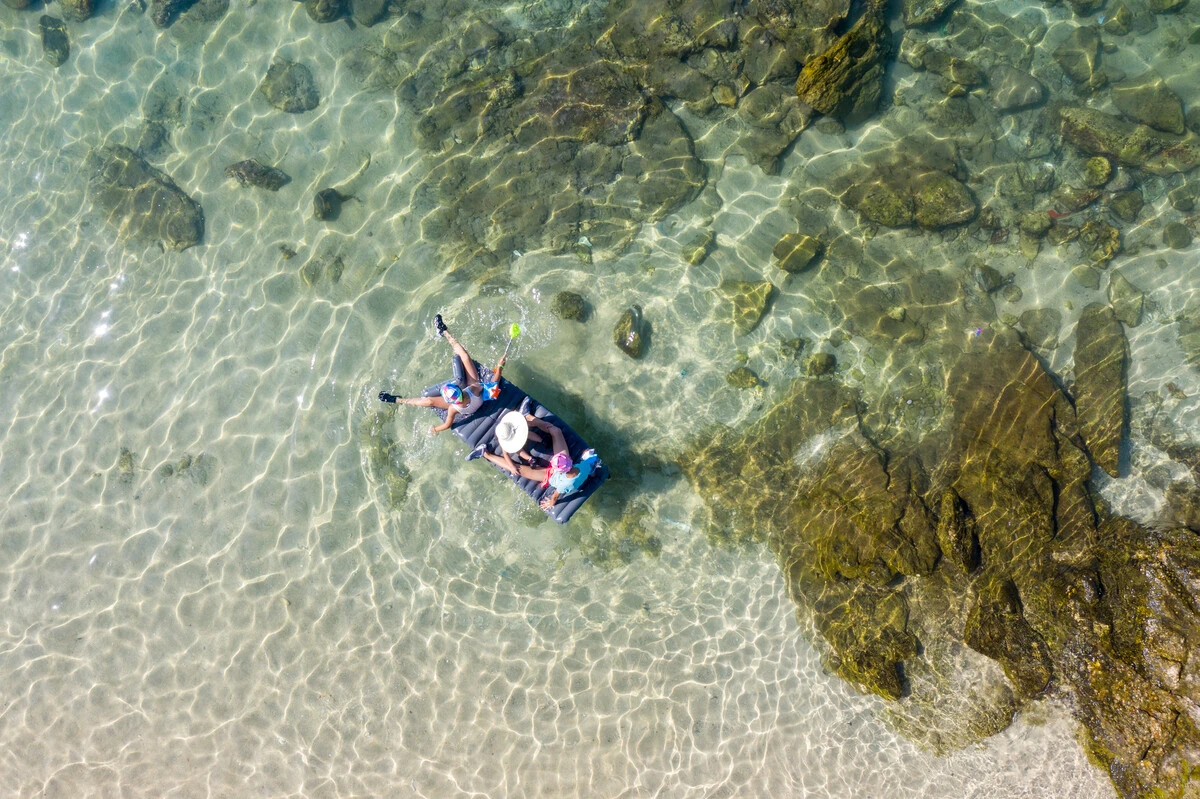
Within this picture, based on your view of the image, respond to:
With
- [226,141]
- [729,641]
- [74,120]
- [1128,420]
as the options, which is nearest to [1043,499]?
[1128,420]

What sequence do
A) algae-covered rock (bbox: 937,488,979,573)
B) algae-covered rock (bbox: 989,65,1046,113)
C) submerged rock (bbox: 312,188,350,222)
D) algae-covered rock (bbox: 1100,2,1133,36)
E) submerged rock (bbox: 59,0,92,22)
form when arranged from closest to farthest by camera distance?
algae-covered rock (bbox: 937,488,979,573)
algae-covered rock (bbox: 989,65,1046,113)
algae-covered rock (bbox: 1100,2,1133,36)
submerged rock (bbox: 312,188,350,222)
submerged rock (bbox: 59,0,92,22)

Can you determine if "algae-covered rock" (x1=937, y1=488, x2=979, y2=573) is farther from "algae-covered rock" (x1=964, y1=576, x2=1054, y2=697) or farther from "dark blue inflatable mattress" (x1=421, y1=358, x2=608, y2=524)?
"dark blue inflatable mattress" (x1=421, y1=358, x2=608, y2=524)

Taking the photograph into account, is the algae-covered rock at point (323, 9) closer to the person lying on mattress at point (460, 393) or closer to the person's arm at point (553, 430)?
the person lying on mattress at point (460, 393)

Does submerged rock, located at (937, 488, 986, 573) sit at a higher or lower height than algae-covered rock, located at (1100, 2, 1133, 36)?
lower

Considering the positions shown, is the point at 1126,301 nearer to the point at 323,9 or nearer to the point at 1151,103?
the point at 1151,103

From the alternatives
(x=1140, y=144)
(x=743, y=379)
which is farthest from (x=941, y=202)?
(x=743, y=379)

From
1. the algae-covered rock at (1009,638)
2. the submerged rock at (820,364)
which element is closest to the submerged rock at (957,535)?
the algae-covered rock at (1009,638)

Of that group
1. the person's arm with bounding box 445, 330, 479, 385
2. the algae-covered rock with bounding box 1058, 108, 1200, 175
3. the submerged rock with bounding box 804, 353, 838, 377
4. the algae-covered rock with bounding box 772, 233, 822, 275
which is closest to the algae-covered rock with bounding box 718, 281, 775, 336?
the algae-covered rock with bounding box 772, 233, 822, 275
